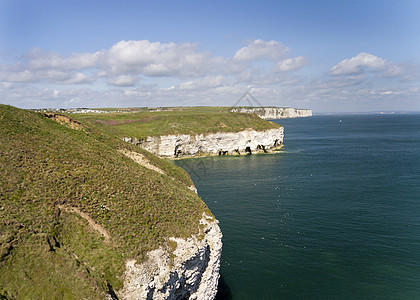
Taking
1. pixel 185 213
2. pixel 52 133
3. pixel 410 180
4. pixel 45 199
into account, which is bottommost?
pixel 410 180

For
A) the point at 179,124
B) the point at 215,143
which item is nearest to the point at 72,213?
the point at 215,143

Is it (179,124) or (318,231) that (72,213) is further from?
(179,124)

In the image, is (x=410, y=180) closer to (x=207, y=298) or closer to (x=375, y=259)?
(x=375, y=259)

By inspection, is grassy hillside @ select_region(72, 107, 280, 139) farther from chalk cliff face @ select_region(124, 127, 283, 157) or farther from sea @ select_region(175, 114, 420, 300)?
sea @ select_region(175, 114, 420, 300)

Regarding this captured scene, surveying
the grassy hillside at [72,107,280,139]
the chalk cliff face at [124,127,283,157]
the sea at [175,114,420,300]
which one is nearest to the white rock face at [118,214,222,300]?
the sea at [175,114,420,300]

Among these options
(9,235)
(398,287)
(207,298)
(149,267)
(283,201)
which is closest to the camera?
(9,235)

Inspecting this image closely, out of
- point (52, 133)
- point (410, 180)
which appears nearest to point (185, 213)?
point (52, 133)
